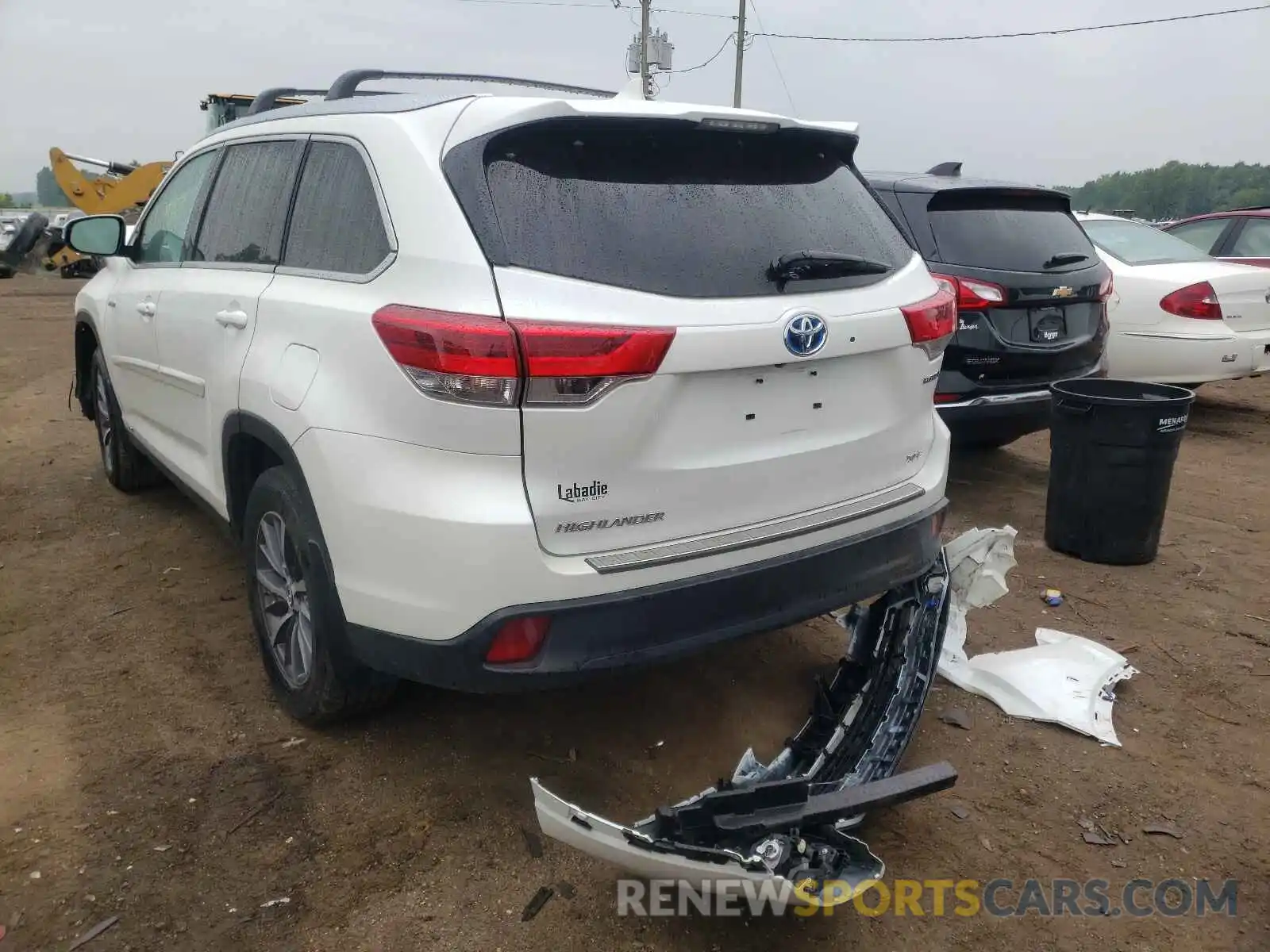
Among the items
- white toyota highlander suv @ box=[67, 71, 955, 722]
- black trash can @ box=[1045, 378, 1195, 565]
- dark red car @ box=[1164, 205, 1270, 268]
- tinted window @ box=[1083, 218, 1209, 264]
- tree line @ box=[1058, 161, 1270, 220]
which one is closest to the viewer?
white toyota highlander suv @ box=[67, 71, 955, 722]

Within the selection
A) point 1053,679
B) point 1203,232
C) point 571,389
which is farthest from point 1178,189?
point 571,389

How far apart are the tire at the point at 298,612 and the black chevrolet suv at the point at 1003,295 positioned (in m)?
3.44

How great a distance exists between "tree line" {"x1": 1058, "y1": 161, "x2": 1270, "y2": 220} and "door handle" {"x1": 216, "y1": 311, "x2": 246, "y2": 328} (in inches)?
863

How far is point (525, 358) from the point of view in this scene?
2.16 metres

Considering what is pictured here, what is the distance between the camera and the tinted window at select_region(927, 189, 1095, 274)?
5.29m

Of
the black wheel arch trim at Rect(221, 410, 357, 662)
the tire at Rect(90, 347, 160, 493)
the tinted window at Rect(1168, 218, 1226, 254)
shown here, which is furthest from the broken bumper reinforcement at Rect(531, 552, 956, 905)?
the tinted window at Rect(1168, 218, 1226, 254)

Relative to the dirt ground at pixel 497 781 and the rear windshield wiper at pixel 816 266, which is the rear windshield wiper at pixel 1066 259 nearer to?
the dirt ground at pixel 497 781

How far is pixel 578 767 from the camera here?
2986mm

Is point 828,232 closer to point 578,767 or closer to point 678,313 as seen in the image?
point 678,313

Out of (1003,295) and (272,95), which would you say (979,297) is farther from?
(272,95)

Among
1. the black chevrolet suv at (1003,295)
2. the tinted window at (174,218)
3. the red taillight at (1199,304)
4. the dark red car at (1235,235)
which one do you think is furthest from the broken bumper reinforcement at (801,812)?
the dark red car at (1235,235)

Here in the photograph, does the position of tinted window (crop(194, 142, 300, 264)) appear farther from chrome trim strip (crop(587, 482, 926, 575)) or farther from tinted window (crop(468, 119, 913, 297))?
chrome trim strip (crop(587, 482, 926, 575))

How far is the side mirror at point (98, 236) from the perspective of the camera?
4.44 metres

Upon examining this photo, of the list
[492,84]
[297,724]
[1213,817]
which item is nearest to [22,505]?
[297,724]
